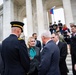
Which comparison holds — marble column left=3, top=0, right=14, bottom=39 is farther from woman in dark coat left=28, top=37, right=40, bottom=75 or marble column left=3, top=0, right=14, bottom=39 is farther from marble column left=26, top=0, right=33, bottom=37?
woman in dark coat left=28, top=37, right=40, bottom=75

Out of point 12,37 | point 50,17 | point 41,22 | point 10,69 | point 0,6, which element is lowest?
point 10,69

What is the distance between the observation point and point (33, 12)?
22500 mm

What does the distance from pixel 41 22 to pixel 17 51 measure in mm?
15496

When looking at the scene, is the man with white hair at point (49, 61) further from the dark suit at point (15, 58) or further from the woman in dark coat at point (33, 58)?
the woman in dark coat at point (33, 58)

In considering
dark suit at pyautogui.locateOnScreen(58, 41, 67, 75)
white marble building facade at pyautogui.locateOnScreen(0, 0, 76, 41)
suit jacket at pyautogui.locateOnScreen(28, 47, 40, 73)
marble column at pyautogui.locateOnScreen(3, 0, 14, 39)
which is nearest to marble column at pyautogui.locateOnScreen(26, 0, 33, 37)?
white marble building facade at pyautogui.locateOnScreen(0, 0, 76, 41)

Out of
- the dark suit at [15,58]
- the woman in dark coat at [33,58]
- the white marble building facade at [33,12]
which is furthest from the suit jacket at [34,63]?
the white marble building facade at [33,12]

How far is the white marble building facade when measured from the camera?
58.4 ft

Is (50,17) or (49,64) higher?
(50,17)

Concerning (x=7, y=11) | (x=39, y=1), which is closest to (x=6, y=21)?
(x=7, y=11)

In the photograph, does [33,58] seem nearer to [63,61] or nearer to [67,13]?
[63,61]

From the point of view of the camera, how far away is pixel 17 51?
2.86 metres

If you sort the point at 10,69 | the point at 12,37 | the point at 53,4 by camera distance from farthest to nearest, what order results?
the point at 53,4, the point at 12,37, the point at 10,69

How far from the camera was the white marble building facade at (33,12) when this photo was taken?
17812mm

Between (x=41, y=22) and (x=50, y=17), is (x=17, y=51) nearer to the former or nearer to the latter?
(x=41, y=22)
